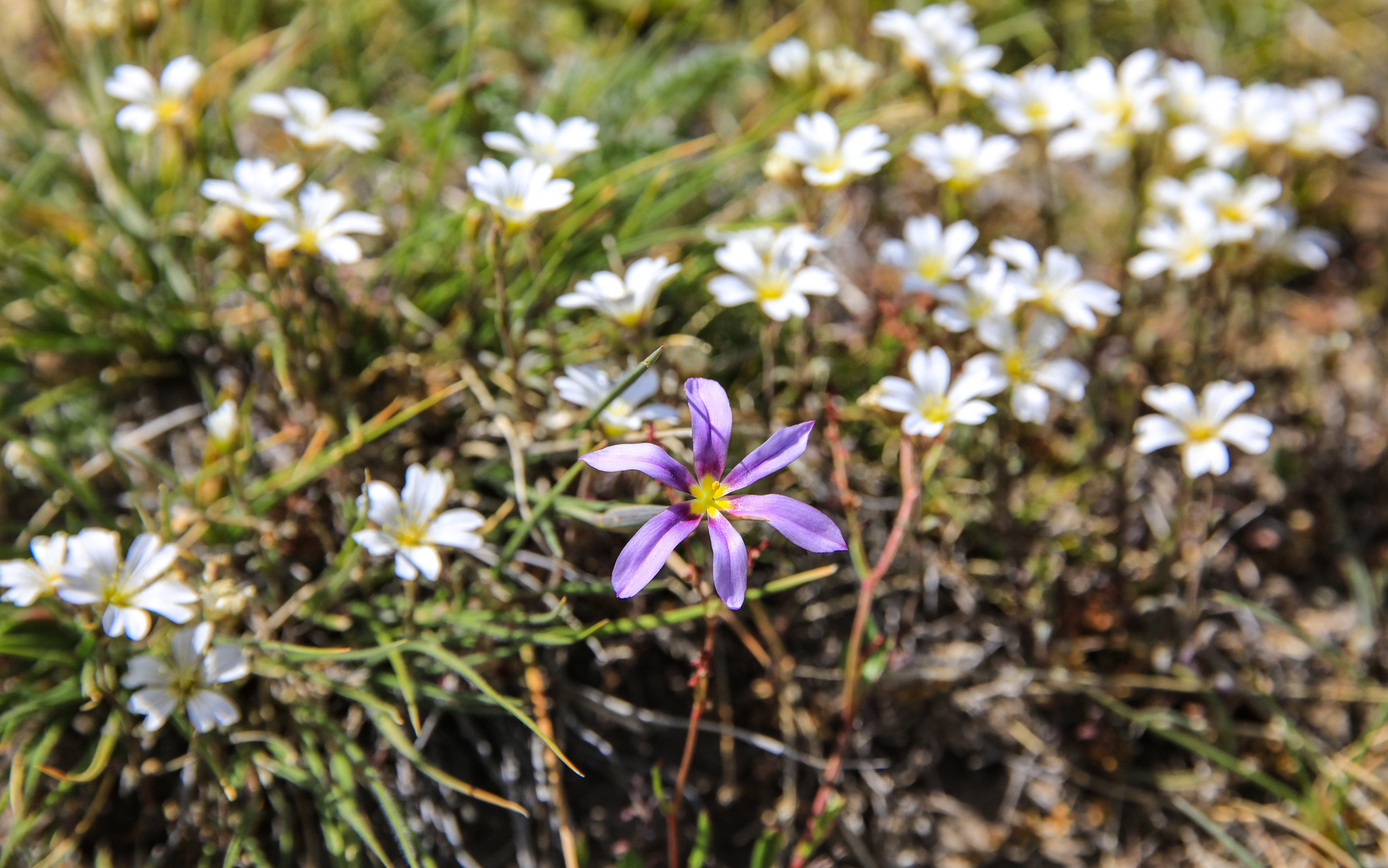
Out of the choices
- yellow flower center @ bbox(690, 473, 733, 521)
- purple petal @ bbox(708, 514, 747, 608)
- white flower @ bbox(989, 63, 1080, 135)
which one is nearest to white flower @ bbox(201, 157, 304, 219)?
yellow flower center @ bbox(690, 473, 733, 521)

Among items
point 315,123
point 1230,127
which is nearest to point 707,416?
point 315,123

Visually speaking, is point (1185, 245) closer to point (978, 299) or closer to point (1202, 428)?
point (1202, 428)

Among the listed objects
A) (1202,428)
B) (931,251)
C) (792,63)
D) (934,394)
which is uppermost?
(792,63)

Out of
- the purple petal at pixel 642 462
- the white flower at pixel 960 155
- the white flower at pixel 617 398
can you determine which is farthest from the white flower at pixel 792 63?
the purple petal at pixel 642 462

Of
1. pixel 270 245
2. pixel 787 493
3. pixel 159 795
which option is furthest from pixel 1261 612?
pixel 159 795

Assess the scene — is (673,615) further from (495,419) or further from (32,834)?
(32,834)

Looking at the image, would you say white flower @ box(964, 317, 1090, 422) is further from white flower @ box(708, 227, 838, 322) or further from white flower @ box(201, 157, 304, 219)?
white flower @ box(201, 157, 304, 219)
